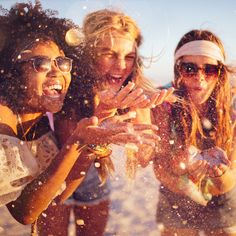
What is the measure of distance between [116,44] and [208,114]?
3.37 ft

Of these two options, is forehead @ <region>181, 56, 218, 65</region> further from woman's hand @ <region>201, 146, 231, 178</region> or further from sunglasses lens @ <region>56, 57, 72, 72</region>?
sunglasses lens @ <region>56, 57, 72, 72</region>

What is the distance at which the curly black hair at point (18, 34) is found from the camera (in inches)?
115

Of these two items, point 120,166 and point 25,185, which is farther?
point 120,166

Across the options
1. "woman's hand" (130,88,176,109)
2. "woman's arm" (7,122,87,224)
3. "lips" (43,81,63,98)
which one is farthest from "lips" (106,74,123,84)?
"woman's arm" (7,122,87,224)

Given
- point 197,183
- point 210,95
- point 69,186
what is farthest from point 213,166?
point 69,186

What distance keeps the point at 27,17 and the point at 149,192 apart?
14.2 ft

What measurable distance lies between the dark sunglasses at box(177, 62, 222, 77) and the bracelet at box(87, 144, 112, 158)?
3.00 ft

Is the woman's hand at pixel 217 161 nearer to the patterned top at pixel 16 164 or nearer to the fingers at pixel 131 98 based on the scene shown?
the fingers at pixel 131 98

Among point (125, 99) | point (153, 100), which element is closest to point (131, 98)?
point (125, 99)

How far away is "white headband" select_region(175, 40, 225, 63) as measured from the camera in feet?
10.5

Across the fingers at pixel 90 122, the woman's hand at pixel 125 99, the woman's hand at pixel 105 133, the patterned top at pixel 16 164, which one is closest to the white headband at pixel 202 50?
the woman's hand at pixel 125 99

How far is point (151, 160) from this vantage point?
3.22 metres

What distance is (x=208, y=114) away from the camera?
131 inches

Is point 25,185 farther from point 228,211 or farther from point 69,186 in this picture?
point 228,211
